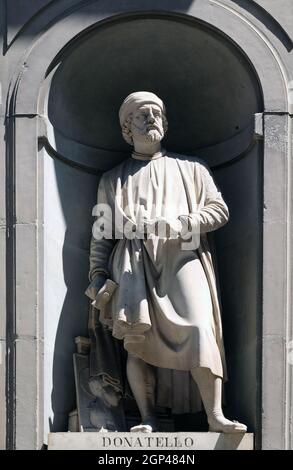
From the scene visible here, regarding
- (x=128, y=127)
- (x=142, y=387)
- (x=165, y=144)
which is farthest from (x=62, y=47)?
(x=142, y=387)

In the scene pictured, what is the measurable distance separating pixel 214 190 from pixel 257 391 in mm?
1822

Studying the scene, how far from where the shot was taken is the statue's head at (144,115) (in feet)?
66.8

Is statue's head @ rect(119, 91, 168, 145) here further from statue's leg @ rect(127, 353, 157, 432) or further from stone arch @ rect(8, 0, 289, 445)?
statue's leg @ rect(127, 353, 157, 432)

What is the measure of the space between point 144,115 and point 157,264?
138cm

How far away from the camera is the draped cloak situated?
19531 millimetres

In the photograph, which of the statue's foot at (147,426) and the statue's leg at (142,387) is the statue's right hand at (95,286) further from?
the statue's foot at (147,426)

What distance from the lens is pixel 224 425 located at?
63.2 ft

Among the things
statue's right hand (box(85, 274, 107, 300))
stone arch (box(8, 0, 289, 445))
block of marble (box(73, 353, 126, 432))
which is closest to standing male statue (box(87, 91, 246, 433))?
statue's right hand (box(85, 274, 107, 300))

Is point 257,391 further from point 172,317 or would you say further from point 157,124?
point 157,124

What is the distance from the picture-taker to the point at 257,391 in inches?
768

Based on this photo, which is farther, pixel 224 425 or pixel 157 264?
pixel 157 264

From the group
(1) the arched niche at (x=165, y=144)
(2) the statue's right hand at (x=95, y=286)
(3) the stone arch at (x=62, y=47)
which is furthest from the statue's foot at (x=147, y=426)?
(3) the stone arch at (x=62, y=47)

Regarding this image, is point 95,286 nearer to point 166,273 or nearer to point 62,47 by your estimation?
point 166,273
